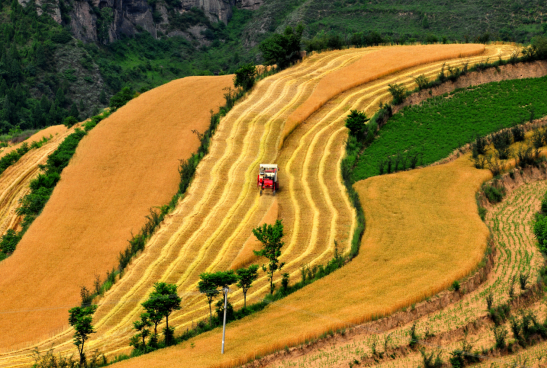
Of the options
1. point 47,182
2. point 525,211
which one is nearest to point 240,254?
point 525,211

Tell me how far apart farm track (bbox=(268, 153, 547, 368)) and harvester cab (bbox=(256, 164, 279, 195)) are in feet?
58.7

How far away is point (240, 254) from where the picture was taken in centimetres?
4425

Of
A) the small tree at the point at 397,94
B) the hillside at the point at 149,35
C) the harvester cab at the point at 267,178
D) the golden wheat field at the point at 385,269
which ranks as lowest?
the golden wheat field at the point at 385,269

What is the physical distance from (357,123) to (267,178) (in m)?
13.8

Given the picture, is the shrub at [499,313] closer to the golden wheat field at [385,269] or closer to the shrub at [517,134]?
the golden wheat field at [385,269]

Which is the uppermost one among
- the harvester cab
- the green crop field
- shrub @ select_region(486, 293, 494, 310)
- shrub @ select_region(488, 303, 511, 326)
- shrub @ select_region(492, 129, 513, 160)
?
the green crop field

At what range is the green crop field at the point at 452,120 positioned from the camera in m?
59.6

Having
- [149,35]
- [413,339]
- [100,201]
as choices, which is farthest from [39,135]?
[149,35]

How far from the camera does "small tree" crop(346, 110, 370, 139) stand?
6159 centimetres

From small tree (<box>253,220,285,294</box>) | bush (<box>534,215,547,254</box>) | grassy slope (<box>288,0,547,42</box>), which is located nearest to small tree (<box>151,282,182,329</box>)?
small tree (<box>253,220,285,294</box>)

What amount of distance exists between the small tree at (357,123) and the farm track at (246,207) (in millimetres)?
1370

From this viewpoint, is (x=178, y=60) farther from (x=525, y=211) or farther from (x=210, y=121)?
(x=525, y=211)

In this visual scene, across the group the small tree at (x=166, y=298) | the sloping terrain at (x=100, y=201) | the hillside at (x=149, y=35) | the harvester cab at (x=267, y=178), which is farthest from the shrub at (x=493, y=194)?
the hillside at (x=149, y=35)

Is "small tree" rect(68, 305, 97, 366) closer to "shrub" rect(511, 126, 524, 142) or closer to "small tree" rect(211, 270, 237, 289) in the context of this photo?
"small tree" rect(211, 270, 237, 289)
